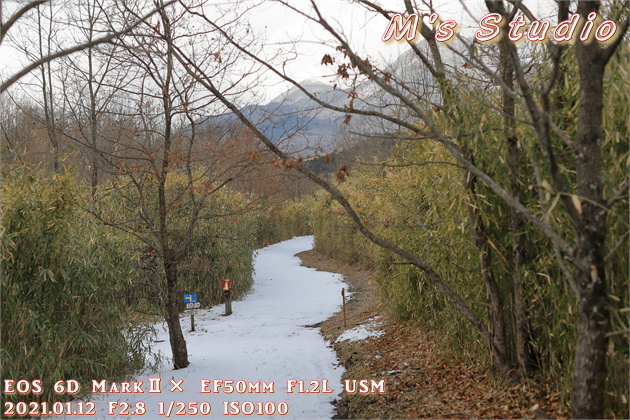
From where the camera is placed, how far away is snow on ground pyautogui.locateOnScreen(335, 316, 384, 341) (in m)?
6.66

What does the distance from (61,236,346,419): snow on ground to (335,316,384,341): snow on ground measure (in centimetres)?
37

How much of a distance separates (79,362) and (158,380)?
923 millimetres

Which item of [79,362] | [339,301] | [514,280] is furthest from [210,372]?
[339,301]

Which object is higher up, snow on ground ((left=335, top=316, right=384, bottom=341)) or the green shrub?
the green shrub

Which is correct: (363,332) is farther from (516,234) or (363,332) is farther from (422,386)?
(516,234)

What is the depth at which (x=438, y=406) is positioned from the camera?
351cm

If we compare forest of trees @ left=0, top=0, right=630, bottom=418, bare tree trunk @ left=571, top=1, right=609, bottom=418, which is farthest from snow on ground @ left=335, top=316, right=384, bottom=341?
bare tree trunk @ left=571, top=1, right=609, bottom=418

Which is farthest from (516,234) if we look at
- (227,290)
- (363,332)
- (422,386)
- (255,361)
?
(227,290)

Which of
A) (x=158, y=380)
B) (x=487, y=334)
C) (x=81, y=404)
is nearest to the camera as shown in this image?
(x=487, y=334)

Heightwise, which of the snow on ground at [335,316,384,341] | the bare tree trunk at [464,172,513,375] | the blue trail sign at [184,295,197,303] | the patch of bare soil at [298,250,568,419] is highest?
the bare tree trunk at [464,172,513,375]

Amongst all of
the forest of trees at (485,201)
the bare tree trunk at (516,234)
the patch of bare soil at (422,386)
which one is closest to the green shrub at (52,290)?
the forest of trees at (485,201)

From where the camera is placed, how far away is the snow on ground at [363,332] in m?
6.66

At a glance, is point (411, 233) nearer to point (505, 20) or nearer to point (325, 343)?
point (325, 343)

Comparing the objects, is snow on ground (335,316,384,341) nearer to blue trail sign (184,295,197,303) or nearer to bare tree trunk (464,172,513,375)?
blue trail sign (184,295,197,303)
